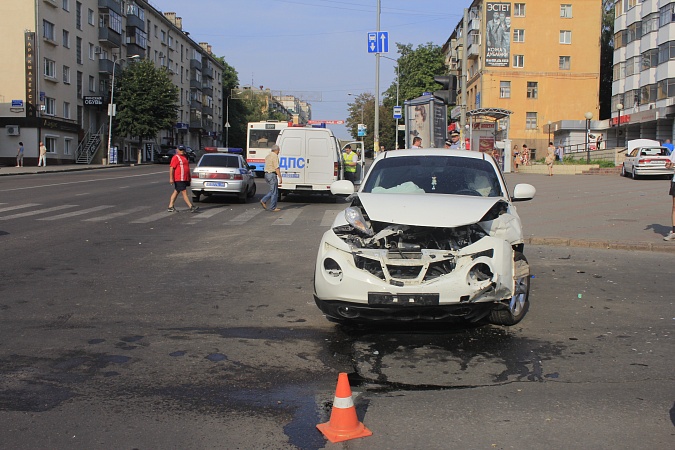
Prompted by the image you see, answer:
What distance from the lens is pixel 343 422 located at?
3641mm

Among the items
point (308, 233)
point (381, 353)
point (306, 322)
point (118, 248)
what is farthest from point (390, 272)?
point (308, 233)

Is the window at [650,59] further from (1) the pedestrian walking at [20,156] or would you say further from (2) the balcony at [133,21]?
(2) the balcony at [133,21]

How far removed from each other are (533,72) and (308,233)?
55614 mm

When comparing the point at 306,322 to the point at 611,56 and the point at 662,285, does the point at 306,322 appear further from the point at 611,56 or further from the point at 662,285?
the point at 611,56

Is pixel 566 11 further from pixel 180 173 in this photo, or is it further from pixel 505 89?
pixel 180 173

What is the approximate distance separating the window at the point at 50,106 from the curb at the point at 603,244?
4734 cm

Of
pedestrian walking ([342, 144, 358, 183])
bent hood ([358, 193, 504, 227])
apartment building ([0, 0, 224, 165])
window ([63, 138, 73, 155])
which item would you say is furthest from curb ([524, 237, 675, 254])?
window ([63, 138, 73, 155])

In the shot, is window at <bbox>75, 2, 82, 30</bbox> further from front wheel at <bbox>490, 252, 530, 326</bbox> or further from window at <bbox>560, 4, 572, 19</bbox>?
front wheel at <bbox>490, 252, 530, 326</bbox>

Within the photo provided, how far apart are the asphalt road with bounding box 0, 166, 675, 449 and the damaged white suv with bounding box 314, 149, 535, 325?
345 mm

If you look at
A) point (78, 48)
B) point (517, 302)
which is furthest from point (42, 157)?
point (517, 302)

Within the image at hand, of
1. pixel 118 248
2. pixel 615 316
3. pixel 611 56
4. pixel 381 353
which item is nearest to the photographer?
pixel 381 353

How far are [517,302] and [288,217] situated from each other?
10.3m

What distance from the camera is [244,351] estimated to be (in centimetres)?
534

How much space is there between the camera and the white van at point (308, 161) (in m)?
20.1
